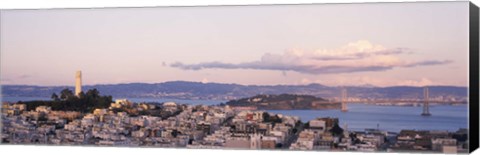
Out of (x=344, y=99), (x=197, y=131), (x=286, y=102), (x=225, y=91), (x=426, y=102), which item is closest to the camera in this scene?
(x=426, y=102)

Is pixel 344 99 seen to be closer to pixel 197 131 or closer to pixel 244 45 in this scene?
pixel 244 45

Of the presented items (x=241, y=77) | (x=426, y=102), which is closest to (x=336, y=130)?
(x=426, y=102)

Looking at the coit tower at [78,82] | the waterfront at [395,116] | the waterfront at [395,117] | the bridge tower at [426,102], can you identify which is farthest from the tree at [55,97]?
the bridge tower at [426,102]

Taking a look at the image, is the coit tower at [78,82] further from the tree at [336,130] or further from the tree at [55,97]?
the tree at [336,130]

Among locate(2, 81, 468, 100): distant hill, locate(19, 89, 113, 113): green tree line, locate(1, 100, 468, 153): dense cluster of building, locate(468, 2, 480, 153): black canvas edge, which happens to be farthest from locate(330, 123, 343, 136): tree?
locate(19, 89, 113, 113): green tree line

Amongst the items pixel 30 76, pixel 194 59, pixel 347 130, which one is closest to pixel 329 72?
pixel 347 130

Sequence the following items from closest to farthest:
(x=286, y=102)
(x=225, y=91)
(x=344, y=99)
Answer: (x=344, y=99) < (x=286, y=102) < (x=225, y=91)
